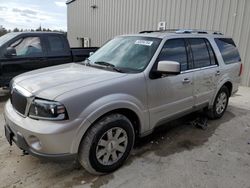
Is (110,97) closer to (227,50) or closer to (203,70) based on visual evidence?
(203,70)

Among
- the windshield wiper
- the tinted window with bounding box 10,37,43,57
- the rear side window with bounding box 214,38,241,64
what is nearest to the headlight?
the windshield wiper

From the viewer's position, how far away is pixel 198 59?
4.00 m

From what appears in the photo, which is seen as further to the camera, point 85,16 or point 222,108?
point 85,16

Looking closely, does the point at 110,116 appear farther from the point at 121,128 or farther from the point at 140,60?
the point at 140,60

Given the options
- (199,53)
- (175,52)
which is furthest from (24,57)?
(199,53)

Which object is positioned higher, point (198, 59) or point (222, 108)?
point (198, 59)

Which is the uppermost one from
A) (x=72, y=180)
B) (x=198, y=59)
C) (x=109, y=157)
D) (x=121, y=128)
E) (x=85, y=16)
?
(x=85, y=16)

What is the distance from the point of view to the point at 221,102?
4891mm

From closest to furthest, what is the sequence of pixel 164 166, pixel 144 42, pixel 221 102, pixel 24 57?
pixel 164 166, pixel 144 42, pixel 221 102, pixel 24 57

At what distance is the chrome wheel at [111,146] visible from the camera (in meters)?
2.79

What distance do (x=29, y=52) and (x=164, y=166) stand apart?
15.6ft

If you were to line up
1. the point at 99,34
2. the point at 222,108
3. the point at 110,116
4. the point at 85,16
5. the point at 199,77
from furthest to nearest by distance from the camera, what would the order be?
the point at 85,16 < the point at 99,34 < the point at 222,108 < the point at 199,77 < the point at 110,116

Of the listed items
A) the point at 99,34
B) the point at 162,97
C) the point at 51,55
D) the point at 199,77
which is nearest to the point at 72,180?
the point at 162,97

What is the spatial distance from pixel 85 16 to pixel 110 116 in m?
14.2
